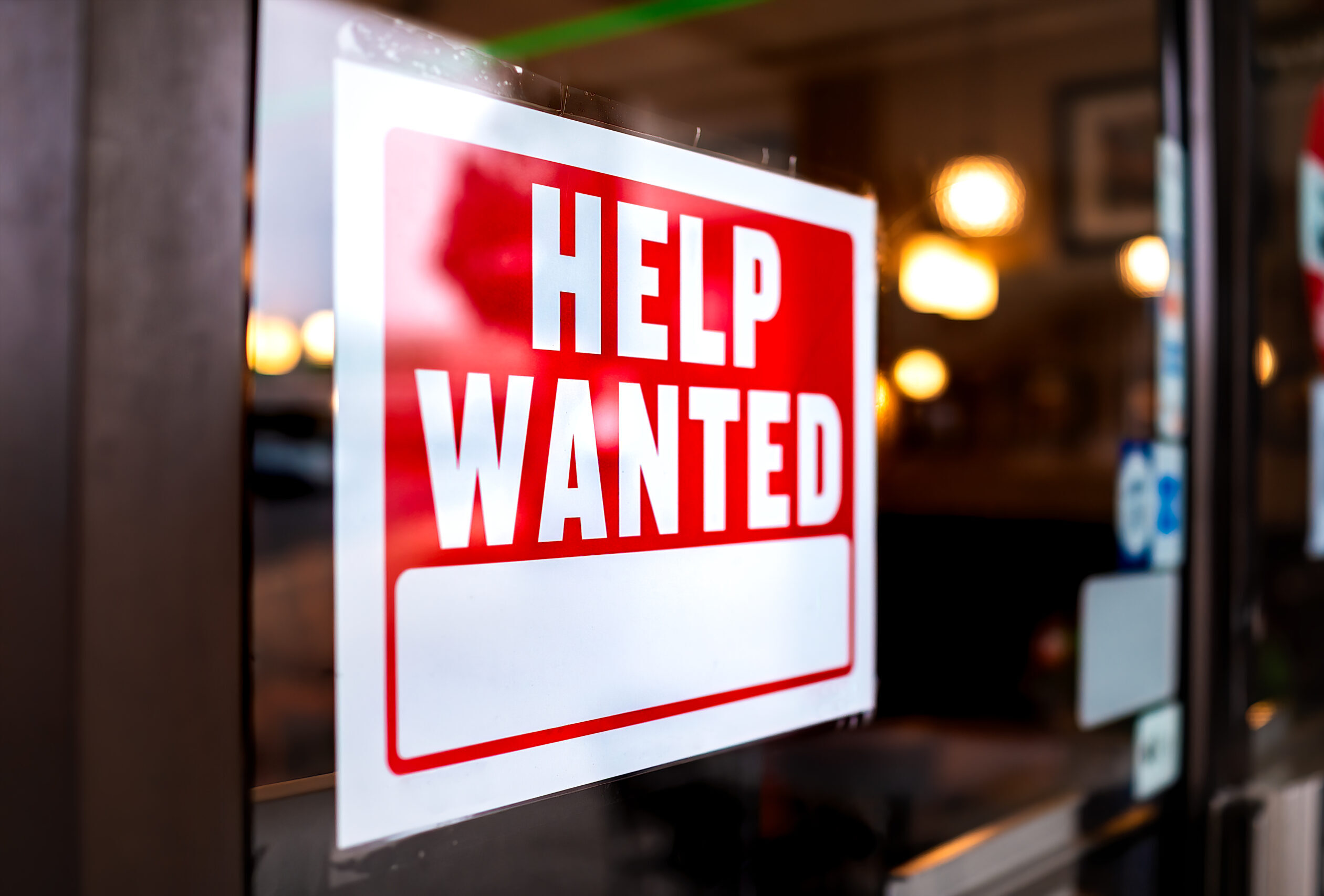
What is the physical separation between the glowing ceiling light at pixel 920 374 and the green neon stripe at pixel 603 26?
1.32 feet

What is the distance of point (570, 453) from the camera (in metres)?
0.57

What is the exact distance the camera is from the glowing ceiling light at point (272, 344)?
441 mm

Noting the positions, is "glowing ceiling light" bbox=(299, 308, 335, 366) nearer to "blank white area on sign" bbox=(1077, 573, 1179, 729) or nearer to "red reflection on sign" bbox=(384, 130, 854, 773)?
"red reflection on sign" bbox=(384, 130, 854, 773)

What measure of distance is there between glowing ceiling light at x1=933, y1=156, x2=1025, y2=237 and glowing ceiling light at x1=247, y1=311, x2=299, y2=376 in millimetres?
692

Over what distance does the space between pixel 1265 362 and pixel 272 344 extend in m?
1.31

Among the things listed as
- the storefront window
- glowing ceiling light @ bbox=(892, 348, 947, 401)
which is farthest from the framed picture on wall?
glowing ceiling light @ bbox=(892, 348, 947, 401)

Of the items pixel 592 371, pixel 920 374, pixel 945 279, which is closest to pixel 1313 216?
pixel 945 279

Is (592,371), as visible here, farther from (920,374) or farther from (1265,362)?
(1265,362)

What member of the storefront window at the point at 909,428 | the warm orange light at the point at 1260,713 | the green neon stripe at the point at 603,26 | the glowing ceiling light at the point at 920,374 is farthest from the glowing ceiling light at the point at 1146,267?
the green neon stripe at the point at 603,26

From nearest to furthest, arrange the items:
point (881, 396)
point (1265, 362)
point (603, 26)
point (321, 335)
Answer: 1. point (321, 335)
2. point (881, 396)
3. point (1265, 362)
4. point (603, 26)

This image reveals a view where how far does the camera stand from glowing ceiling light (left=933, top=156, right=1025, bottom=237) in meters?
1.11

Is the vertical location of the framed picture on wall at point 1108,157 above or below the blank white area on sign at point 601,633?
above

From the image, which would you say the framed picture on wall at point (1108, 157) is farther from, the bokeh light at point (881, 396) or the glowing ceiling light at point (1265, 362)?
the bokeh light at point (881, 396)

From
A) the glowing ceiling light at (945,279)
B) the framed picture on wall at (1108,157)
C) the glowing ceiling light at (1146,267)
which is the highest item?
the framed picture on wall at (1108,157)
